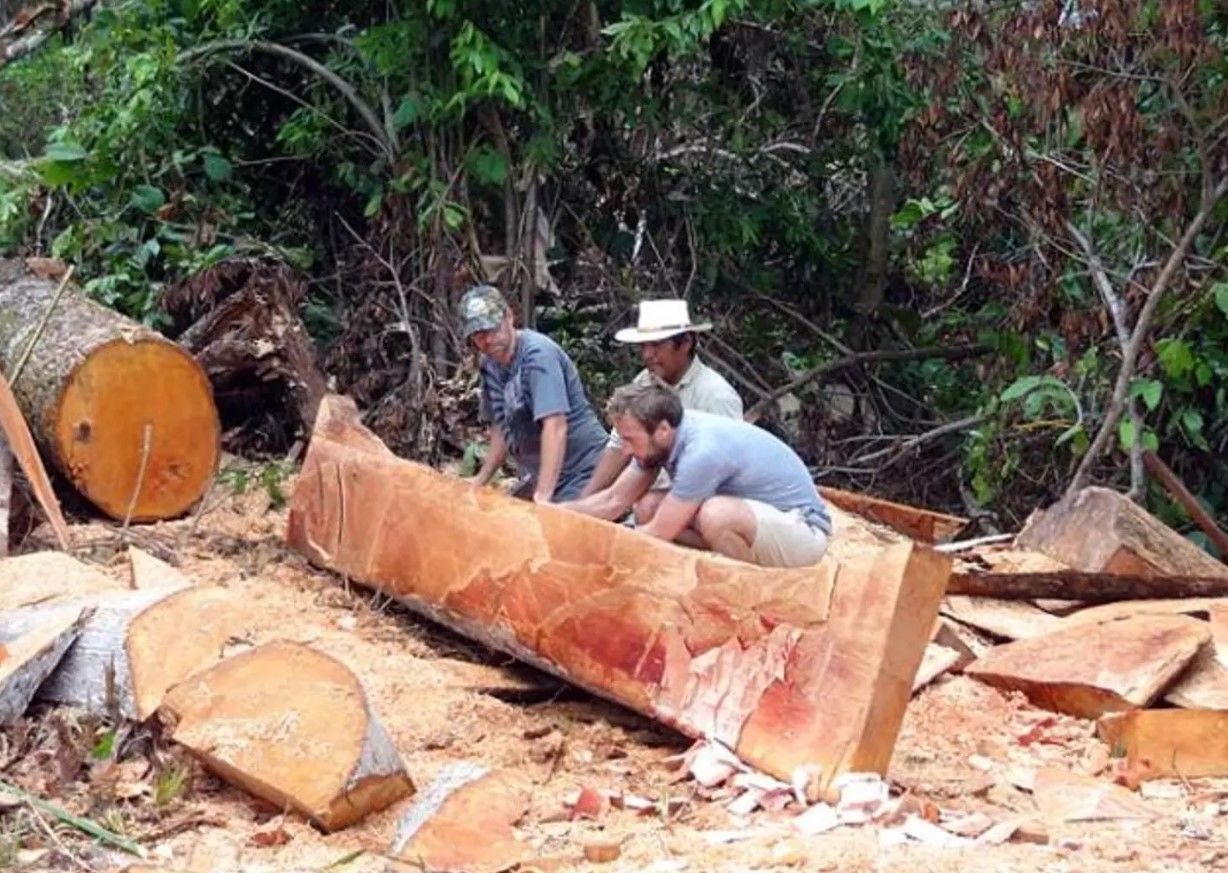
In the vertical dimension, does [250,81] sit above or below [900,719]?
above

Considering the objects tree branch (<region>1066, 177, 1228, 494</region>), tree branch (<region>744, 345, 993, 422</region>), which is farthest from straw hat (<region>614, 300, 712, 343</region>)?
tree branch (<region>744, 345, 993, 422</region>)

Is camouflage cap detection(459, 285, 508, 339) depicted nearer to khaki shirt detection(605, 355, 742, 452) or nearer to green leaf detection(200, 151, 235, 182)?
khaki shirt detection(605, 355, 742, 452)

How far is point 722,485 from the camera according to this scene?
19.1ft

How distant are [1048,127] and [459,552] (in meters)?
4.15

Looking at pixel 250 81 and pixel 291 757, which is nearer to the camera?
pixel 291 757

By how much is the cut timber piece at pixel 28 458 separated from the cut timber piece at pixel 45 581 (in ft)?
2.96

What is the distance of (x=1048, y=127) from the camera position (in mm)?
8625

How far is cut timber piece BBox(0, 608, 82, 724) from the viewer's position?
16.5 ft

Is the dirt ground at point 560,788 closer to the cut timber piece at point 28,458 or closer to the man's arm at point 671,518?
the man's arm at point 671,518

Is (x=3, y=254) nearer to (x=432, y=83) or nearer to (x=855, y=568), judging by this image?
(x=432, y=83)

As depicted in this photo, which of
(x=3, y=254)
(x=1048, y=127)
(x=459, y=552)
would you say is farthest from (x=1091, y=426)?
(x=3, y=254)

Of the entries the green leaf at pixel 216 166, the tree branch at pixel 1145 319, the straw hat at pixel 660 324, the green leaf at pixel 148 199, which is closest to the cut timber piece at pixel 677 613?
the straw hat at pixel 660 324

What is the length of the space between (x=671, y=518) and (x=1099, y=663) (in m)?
1.59

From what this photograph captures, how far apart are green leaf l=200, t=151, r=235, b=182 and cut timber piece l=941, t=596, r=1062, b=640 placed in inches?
218
